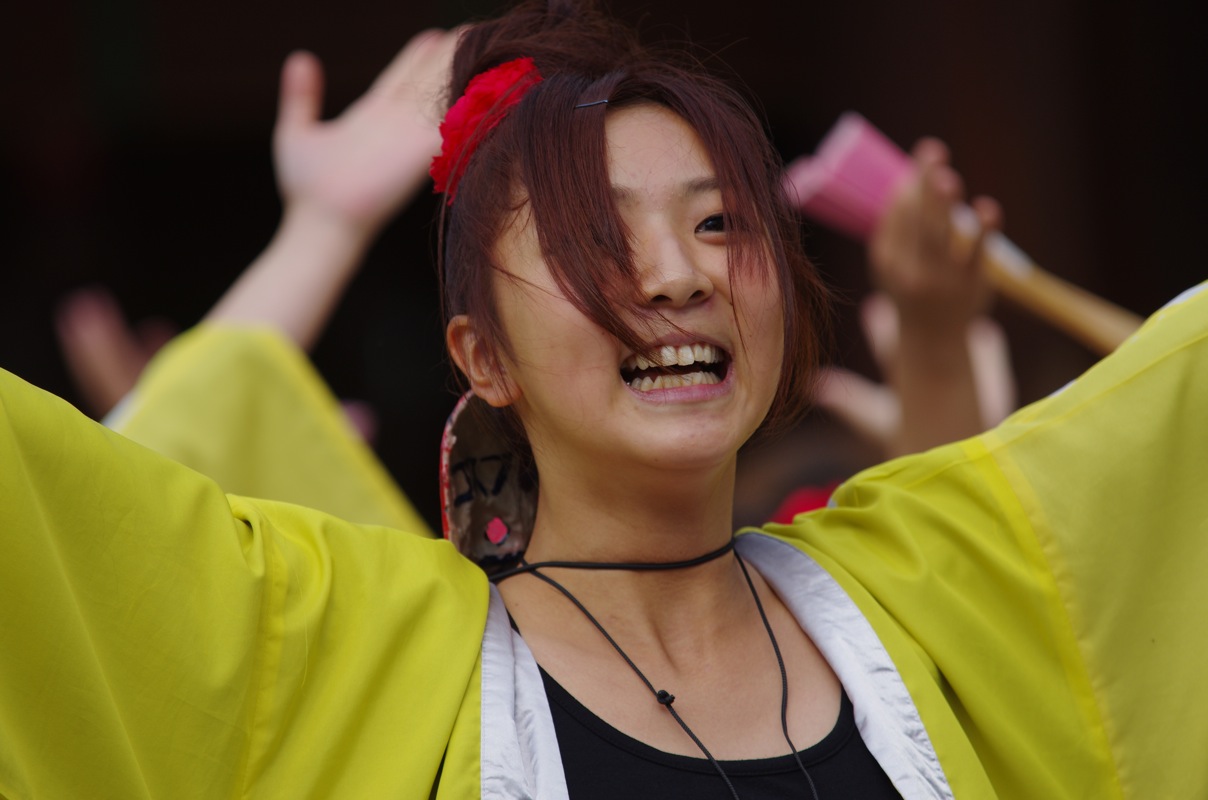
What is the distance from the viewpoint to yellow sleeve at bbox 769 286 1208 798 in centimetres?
103

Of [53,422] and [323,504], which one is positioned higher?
[53,422]

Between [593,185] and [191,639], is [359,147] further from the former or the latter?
[191,639]

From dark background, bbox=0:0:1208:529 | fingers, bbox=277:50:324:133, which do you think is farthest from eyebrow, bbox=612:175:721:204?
dark background, bbox=0:0:1208:529

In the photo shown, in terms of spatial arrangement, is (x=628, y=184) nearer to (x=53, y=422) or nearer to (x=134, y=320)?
(x=53, y=422)

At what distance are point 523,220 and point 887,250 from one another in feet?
2.95

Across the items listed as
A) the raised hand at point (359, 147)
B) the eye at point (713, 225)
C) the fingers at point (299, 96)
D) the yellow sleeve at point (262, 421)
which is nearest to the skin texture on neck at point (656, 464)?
the eye at point (713, 225)

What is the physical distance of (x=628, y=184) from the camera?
974 millimetres

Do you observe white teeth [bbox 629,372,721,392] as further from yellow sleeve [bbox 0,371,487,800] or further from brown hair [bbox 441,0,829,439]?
yellow sleeve [bbox 0,371,487,800]

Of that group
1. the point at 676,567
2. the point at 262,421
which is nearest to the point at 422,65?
the point at 262,421

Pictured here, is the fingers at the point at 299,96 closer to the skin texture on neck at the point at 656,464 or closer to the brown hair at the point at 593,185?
the brown hair at the point at 593,185

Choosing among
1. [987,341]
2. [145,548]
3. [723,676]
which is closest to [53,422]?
[145,548]

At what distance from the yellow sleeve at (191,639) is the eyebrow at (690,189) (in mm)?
295

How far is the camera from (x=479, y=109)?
106 centimetres

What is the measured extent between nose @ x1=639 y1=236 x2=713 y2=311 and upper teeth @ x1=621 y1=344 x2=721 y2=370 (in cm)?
3
